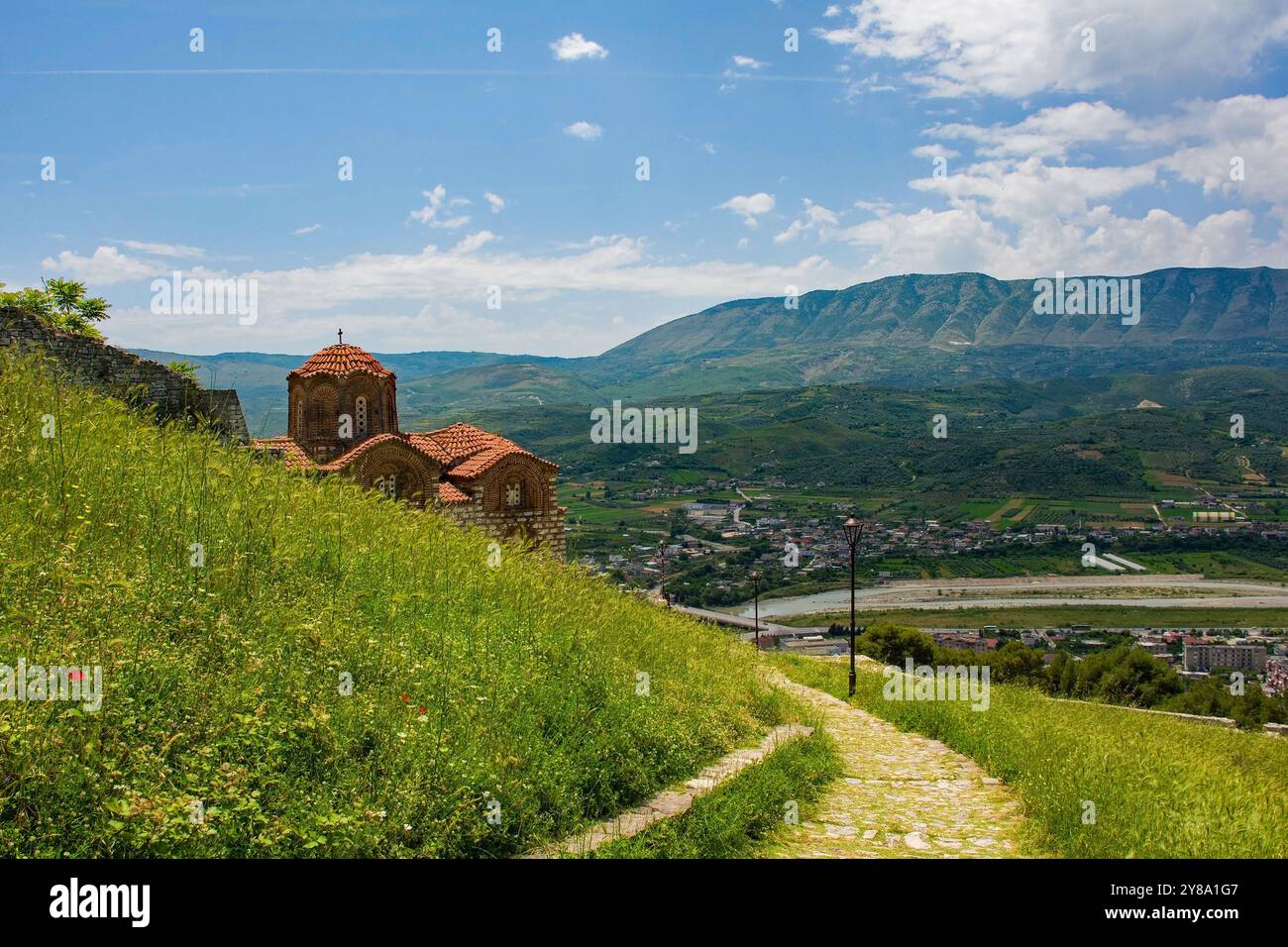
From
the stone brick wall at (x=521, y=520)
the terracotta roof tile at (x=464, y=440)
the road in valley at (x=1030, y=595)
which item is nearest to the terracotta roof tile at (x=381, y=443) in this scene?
the terracotta roof tile at (x=464, y=440)

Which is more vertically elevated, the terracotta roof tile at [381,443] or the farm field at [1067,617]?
the terracotta roof tile at [381,443]

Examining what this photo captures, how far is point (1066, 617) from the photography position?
2648 inches

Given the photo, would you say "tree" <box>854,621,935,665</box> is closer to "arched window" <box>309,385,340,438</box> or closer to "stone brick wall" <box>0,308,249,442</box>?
"arched window" <box>309,385,340,438</box>

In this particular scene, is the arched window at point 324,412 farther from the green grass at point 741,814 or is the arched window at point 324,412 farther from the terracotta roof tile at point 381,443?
the green grass at point 741,814

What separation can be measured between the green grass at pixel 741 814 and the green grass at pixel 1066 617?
57451 mm

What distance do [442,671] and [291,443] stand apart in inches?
650

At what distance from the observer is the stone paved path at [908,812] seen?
5.59m

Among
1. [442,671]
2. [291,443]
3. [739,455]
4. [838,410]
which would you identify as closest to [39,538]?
[442,671]

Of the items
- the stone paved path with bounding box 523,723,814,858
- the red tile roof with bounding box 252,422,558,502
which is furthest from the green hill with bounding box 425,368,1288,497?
the stone paved path with bounding box 523,723,814,858

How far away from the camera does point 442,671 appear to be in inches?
231

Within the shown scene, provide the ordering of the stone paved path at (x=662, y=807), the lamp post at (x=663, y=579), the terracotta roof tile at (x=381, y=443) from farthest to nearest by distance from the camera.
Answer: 1. the terracotta roof tile at (x=381, y=443)
2. the lamp post at (x=663, y=579)
3. the stone paved path at (x=662, y=807)

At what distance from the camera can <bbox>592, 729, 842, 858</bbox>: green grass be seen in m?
5.00

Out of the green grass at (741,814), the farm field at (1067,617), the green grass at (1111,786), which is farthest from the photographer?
the farm field at (1067,617)

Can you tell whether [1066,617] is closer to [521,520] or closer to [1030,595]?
[1030,595]
